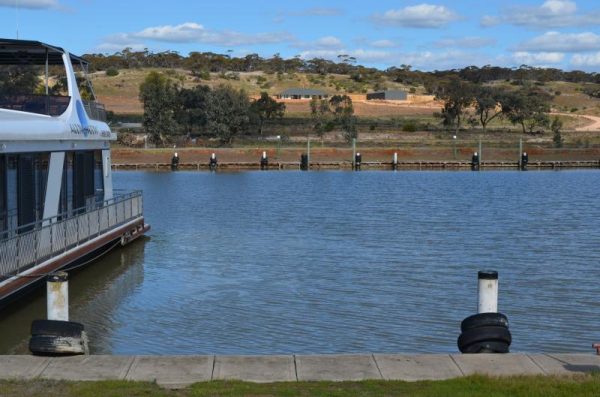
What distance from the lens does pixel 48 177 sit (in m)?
20.1

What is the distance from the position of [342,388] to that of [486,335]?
2.64 metres

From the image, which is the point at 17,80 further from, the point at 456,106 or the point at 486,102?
the point at 486,102

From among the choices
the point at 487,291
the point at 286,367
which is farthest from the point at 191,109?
the point at 286,367

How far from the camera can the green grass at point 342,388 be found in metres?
9.56

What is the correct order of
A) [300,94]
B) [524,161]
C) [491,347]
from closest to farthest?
[491,347]
[524,161]
[300,94]

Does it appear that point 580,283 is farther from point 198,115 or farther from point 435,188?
point 198,115

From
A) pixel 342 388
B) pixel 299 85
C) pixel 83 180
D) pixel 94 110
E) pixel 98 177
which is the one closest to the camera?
pixel 342 388

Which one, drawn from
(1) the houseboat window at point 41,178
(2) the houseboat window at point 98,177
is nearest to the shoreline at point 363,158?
(2) the houseboat window at point 98,177

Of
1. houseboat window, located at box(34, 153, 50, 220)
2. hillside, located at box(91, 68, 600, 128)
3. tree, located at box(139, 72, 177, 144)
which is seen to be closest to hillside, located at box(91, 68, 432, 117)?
hillside, located at box(91, 68, 600, 128)

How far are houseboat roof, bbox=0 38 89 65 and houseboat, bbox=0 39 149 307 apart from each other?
0.08 ft

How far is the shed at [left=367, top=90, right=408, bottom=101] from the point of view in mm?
152500

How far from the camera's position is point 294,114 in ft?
420

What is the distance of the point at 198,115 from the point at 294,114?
3097cm

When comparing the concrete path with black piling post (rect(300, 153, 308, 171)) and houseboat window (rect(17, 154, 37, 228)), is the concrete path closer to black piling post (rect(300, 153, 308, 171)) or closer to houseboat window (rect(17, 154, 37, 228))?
houseboat window (rect(17, 154, 37, 228))
